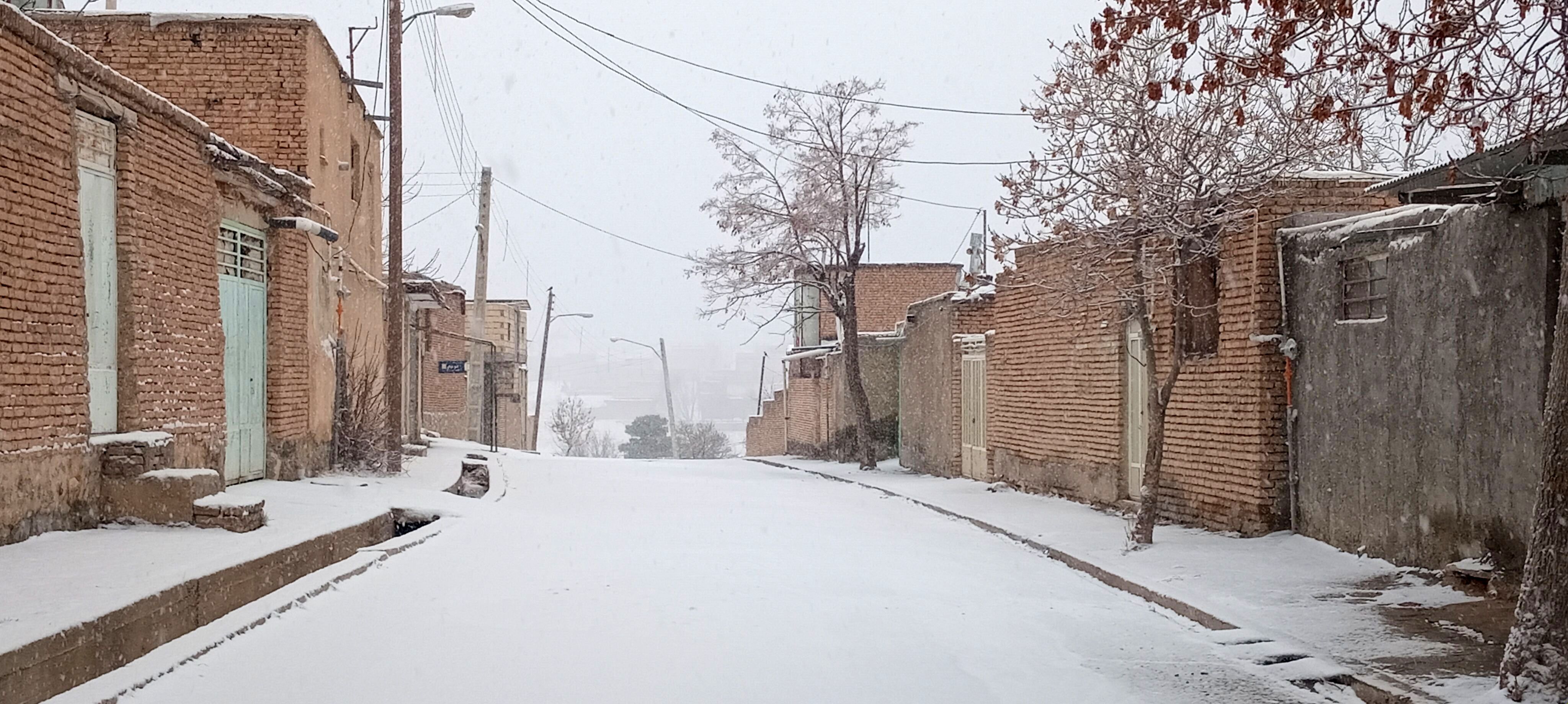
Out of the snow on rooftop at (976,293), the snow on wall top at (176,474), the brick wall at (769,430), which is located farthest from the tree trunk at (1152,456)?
the brick wall at (769,430)

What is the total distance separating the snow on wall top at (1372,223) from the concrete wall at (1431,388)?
0.05m

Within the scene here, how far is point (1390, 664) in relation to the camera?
6.59 m

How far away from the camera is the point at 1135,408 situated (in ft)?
48.9

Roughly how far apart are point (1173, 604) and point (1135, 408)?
21.1ft

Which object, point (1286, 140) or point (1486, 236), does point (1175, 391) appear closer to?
point (1286, 140)

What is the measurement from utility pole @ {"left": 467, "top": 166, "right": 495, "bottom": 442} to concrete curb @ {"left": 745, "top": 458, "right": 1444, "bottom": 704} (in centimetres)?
1767

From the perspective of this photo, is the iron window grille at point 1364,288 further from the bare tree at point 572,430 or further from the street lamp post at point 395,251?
the bare tree at point 572,430

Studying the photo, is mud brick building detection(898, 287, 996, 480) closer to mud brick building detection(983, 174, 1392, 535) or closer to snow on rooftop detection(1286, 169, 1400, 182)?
mud brick building detection(983, 174, 1392, 535)

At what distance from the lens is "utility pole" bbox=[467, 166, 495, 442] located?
32.6 meters

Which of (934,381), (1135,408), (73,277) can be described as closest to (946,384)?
(934,381)

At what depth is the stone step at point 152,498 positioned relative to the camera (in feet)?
32.6

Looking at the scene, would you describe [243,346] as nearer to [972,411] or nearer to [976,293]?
[976,293]

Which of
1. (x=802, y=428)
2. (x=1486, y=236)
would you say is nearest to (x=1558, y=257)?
(x=1486, y=236)

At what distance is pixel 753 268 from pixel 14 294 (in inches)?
788
